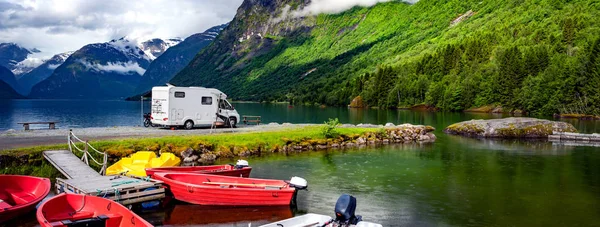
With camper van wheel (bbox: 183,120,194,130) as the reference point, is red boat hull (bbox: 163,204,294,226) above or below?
below

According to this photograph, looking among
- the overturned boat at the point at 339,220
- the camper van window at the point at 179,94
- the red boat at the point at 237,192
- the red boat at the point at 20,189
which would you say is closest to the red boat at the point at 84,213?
the red boat at the point at 20,189

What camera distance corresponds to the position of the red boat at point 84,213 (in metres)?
15.2

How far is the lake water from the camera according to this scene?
2011cm

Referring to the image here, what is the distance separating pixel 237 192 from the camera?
21.2 meters

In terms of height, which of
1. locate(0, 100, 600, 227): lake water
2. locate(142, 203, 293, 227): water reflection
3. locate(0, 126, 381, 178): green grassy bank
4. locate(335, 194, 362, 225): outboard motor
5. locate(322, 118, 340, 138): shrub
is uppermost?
locate(322, 118, 340, 138): shrub

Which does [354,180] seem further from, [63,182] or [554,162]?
[554,162]

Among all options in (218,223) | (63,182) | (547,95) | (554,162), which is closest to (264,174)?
(218,223)

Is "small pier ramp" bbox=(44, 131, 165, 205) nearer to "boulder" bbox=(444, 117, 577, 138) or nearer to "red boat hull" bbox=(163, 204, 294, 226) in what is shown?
"red boat hull" bbox=(163, 204, 294, 226)

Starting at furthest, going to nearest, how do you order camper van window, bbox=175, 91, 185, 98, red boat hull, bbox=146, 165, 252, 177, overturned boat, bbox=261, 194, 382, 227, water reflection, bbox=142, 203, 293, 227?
camper van window, bbox=175, 91, 185, 98
red boat hull, bbox=146, 165, 252, 177
water reflection, bbox=142, 203, 293, 227
overturned boat, bbox=261, 194, 382, 227

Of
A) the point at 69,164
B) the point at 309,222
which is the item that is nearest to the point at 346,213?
the point at 309,222

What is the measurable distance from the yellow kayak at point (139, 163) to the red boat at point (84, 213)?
835 centimetres

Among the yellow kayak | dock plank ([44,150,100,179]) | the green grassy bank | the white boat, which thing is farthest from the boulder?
dock plank ([44,150,100,179])

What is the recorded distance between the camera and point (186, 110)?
45.5 metres

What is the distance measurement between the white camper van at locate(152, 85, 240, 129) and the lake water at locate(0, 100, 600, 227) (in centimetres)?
1318
